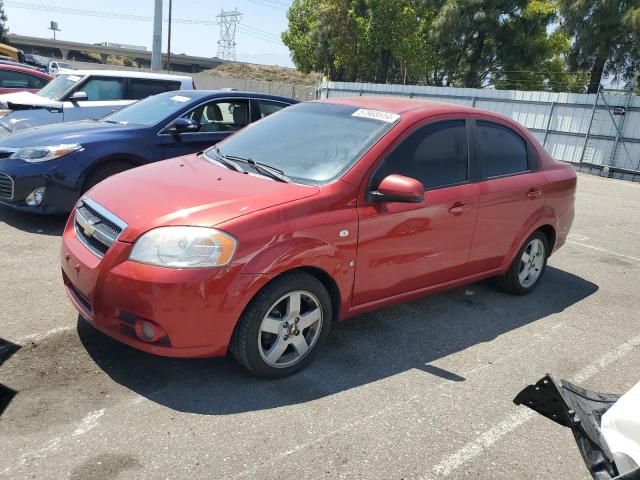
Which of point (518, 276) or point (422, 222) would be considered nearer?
point (422, 222)

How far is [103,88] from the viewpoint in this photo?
8.84m

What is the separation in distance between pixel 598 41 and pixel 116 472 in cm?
2616

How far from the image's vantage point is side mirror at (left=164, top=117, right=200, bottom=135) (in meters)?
6.22

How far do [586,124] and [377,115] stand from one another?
53.1 feet

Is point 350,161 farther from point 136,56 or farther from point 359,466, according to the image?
point 136,56

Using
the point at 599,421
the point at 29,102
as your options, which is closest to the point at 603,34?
the point at 29,102

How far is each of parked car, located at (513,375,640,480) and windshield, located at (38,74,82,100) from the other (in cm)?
831

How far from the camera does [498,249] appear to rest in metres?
4.55

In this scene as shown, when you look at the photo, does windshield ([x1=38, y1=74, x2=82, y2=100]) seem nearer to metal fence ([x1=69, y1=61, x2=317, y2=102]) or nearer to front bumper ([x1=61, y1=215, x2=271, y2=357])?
front bumper ([x1=61, y1=215, x2=271, y2=357])

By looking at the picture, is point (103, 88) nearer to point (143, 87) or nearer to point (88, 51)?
point (143, 87)

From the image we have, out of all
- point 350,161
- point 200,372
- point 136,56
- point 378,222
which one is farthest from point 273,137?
point 136,56

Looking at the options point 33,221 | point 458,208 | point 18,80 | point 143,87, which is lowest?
point 33,221

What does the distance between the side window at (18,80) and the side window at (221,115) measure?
685 cm

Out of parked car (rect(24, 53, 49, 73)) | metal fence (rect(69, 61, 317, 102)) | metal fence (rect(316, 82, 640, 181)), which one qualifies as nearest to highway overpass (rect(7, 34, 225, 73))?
metal fence (rect(69, 61, 317, 102))
